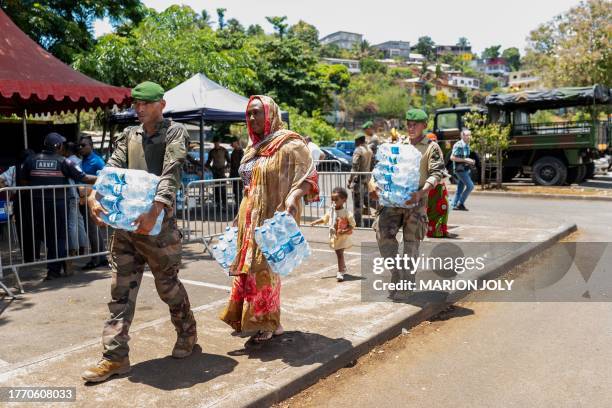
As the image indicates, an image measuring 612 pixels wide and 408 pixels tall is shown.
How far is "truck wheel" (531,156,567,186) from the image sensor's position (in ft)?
59.3

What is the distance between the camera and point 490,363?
4.45 metres

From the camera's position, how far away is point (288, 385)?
3.88 meters

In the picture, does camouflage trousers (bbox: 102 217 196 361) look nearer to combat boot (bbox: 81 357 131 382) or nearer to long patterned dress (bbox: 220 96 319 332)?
combat boot (bbox: 81 357 131 382)

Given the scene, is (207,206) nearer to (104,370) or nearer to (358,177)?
(358,177)

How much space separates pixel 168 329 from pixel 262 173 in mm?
1623

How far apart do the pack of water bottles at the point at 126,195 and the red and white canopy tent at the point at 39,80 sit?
5450 millimetres

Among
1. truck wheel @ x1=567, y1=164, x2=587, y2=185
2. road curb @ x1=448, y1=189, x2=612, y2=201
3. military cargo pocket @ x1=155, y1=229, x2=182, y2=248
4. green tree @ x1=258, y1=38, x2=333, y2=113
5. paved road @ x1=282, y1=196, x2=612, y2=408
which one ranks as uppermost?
green tree @ x1=258, y1=38, x2=333, y2=113

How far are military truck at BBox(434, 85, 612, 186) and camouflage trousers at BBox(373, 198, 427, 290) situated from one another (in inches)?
541

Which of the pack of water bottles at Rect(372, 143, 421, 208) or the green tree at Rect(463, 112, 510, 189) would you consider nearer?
the pack of water bottles at Rect(372, 143, 421, 208)

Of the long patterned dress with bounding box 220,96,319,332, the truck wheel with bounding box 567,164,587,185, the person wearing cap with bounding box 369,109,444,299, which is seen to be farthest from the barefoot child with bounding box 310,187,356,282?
the truck wheel with bounding box 567,164,587,185

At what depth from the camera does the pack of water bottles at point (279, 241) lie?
4062 millimetres

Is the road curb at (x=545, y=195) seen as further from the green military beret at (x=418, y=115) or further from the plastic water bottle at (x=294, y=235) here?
the plastic water bottle at (x=294, y=235)

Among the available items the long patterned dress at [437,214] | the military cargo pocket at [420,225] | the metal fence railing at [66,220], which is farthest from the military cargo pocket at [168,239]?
the long patterned dress at [437,214]

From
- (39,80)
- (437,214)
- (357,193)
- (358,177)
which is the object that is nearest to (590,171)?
(357,193)
